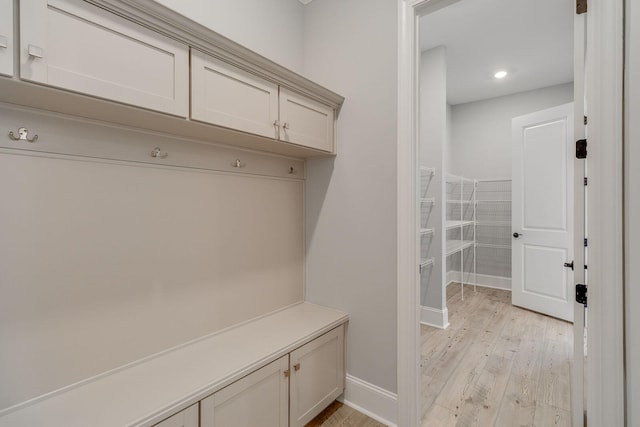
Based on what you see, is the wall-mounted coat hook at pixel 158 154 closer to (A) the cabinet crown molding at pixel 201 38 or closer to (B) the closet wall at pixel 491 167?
(A) the cabinet crown molding at pixel 201 38

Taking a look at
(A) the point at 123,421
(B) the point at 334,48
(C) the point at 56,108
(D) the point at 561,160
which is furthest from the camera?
(D) the point at 561,160

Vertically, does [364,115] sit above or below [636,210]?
above

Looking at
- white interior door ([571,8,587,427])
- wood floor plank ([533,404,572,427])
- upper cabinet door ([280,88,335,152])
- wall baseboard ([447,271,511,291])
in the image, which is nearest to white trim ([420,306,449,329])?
wood floor plank ([533,404,572,427])

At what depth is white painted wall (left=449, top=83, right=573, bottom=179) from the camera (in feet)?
13.4

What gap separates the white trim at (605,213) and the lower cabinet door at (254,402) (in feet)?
4.36

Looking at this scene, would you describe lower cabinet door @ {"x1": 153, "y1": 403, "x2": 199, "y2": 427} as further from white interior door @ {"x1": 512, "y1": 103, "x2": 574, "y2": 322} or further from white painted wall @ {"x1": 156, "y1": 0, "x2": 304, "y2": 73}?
white interior door @ {"x1": 512, "y1": 103, "x2": 574, "y2": 322}

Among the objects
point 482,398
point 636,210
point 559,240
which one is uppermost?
point 636,210

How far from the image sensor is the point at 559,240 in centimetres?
319

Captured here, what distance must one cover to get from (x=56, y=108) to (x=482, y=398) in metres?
2.79

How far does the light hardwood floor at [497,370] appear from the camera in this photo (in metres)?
1.84

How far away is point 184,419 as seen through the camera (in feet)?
3.66

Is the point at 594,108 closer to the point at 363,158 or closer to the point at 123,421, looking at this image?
the point at 363,158

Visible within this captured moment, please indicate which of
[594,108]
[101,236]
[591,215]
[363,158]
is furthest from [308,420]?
[594,108]

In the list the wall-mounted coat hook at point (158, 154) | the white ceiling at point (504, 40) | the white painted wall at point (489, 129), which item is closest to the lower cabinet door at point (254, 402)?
the wall-mounted coat hook at point (158, 154)
